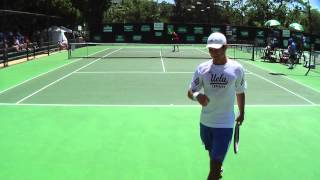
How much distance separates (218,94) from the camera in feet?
19.1

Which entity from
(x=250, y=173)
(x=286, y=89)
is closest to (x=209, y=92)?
(x=250, y=173)

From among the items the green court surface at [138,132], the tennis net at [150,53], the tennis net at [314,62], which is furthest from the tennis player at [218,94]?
the tennis net at [150,53]

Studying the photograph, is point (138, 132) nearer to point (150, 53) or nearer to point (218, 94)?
point (218, 94)

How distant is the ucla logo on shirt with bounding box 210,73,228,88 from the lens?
574 centimetres

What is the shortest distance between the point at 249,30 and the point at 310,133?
157 ft

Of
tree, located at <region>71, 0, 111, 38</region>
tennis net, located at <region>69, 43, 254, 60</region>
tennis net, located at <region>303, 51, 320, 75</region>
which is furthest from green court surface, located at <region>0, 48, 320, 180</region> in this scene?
tree, located at <region>71, 0, 111, 38</region>

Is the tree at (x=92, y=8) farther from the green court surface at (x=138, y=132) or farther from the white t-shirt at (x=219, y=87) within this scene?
the white t-shirt at (x=219, y=87)

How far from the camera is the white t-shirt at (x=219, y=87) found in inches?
227

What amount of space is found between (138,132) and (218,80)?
501 cm

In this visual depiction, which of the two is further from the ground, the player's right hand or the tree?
the tree

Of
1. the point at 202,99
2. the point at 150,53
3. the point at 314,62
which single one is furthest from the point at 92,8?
the point at 202,99

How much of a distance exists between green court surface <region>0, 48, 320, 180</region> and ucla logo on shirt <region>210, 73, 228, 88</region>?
209cm

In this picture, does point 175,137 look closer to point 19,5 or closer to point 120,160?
point 120,160

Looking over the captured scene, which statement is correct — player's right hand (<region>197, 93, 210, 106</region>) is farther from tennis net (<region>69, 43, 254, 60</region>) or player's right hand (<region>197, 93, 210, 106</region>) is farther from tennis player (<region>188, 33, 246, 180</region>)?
tennis net (<region>69, 43, 254, 60</region>)
